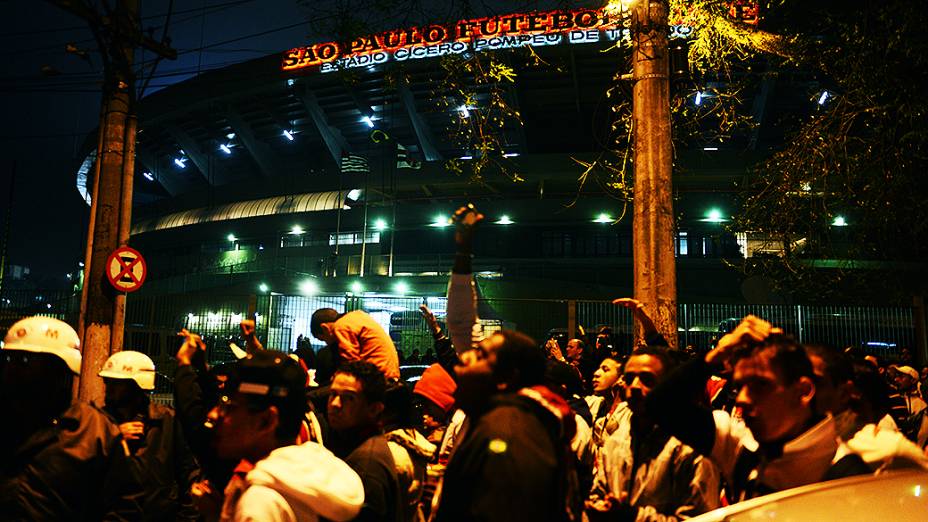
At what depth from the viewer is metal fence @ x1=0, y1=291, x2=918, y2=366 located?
1305 centimetres

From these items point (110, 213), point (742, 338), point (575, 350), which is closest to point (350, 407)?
point (742, 338)

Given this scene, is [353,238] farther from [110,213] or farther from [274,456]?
[274,456]

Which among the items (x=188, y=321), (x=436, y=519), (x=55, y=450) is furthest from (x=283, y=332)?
(x=436, y=519)

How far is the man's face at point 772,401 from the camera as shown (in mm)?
2762

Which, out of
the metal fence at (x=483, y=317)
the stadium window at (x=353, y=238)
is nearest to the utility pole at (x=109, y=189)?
the metal fence at (x=483, y=317)

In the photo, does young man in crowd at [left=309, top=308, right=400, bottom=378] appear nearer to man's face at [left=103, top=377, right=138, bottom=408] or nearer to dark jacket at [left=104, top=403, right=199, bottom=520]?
dark jacket at [left=104, top=403, right=199, bottom=520]

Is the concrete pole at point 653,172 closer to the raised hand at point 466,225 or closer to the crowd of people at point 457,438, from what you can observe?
the crowd of people at point 457,438

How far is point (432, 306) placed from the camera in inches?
629

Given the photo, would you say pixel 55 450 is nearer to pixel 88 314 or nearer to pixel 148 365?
pixel 148 365

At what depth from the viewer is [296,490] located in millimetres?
2164

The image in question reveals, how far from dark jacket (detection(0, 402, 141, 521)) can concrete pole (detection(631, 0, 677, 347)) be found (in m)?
4.40

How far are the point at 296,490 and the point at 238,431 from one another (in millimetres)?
399

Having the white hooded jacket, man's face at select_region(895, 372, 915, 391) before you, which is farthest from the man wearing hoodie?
man's face at select_region(895, 372, 915, 391)

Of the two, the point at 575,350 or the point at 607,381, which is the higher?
the point at 575,350
